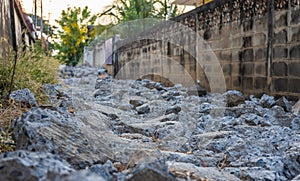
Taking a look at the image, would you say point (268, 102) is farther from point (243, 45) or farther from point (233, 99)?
point (243, 45)

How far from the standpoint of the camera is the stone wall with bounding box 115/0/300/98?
3.51m

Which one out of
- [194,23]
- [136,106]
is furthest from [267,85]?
[194,23]

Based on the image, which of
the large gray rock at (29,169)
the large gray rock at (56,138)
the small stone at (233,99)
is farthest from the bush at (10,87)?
the small stone at (233,99)

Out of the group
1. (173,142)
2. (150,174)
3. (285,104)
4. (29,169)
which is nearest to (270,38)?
(285,104)

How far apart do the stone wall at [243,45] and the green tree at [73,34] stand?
16783mm

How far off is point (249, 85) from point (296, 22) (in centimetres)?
101

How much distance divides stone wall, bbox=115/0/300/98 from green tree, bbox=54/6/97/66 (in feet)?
55.1

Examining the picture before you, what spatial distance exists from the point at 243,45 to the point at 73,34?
2009 cm

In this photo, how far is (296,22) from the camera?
11.2ft

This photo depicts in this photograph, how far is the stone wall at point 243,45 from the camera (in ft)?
11.5

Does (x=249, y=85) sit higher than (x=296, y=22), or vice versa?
(x=296, y=22)

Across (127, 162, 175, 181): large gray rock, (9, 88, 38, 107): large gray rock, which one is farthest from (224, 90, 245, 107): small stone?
(127, 162, 175, 181): large gray rock

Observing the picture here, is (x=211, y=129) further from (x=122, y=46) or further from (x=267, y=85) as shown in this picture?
(x=122, y=46)

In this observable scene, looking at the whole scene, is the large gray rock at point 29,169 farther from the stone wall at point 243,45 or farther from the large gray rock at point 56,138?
the stone wall at point 243,45
